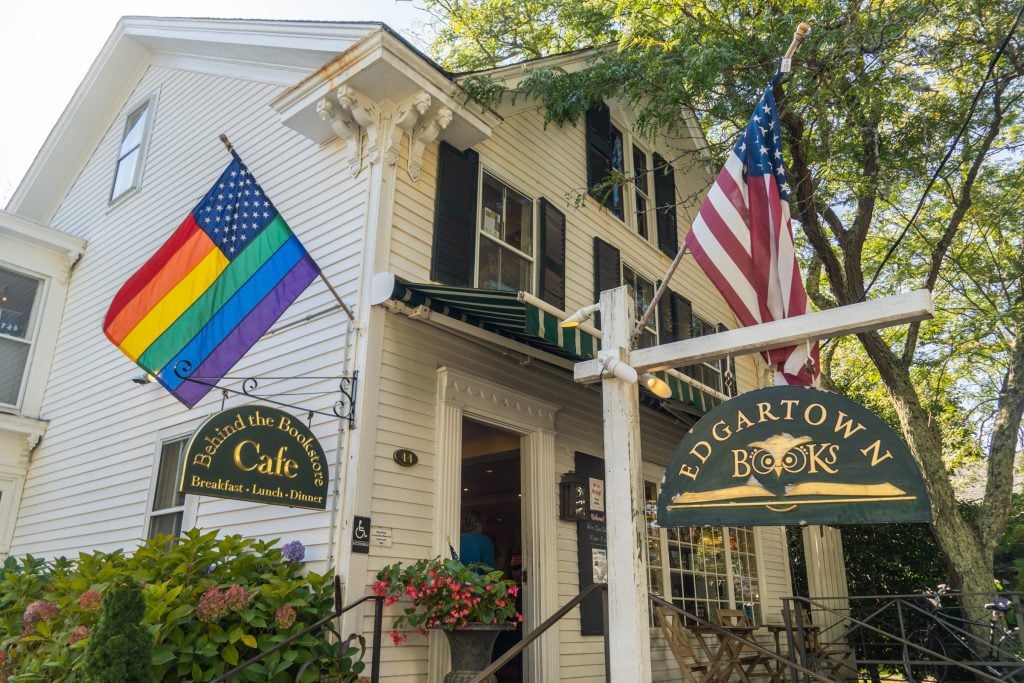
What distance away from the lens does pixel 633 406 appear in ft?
11.7

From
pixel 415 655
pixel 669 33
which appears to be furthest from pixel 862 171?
pixel 415 655

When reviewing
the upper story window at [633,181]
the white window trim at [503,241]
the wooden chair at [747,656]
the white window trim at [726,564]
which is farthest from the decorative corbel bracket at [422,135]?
the wooden chair at [747,656]

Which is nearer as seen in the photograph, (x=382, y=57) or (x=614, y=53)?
(x=382, y=57)

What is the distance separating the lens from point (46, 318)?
968 cm

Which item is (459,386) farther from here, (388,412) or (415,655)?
(415,655)

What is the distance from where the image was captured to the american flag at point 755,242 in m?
3.53

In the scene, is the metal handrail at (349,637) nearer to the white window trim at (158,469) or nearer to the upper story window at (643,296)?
the white window trim at (158,469)

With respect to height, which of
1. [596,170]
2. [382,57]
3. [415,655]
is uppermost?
[596,170]

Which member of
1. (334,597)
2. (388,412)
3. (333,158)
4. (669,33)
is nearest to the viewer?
(334,597)

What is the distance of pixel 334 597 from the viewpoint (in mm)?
4953

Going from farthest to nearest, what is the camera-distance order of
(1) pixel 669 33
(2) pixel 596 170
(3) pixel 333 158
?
(2) pixel 596 170
(1) pixel 669 33
(3) pixel 333 158

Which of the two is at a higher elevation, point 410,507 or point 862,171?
point 862,171

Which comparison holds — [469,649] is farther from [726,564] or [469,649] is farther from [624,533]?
[726,564]

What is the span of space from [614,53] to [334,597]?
6727 mm
